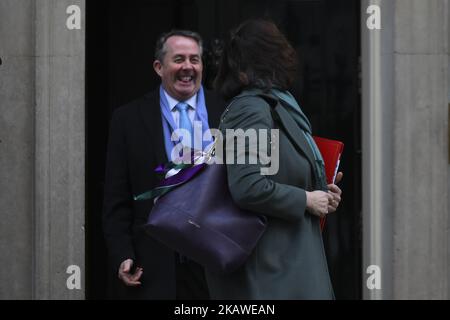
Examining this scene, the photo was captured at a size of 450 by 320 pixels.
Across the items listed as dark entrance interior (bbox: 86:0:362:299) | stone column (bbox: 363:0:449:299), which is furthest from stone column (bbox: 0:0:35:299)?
stone column (bbox: 363:0:449:299)

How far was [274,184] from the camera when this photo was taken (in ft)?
12.2

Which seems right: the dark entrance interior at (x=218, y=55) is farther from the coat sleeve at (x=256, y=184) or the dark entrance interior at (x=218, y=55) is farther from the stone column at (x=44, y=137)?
the coat sleeve at (x=256, y=184)

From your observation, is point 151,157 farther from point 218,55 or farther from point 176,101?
point 218,55

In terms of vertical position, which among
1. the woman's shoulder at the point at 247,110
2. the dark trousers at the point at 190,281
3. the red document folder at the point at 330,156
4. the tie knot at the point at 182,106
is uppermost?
the tie knot at the point at 182,106

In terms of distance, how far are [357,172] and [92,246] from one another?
1.81 m

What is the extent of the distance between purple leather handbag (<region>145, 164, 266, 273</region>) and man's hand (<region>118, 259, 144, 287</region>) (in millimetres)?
1097

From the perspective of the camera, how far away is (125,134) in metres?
5.05

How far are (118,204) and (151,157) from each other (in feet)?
1.06

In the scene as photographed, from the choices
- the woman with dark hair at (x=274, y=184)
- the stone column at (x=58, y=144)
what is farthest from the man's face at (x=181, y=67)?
the woman with dark hair at (x=274, y=184)

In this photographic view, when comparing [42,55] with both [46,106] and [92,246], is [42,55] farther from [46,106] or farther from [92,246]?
[92,246]

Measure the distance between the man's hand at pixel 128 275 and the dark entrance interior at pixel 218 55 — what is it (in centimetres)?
104

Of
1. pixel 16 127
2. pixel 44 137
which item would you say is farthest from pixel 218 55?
pixel 16 127

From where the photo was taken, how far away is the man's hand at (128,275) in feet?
15.7
